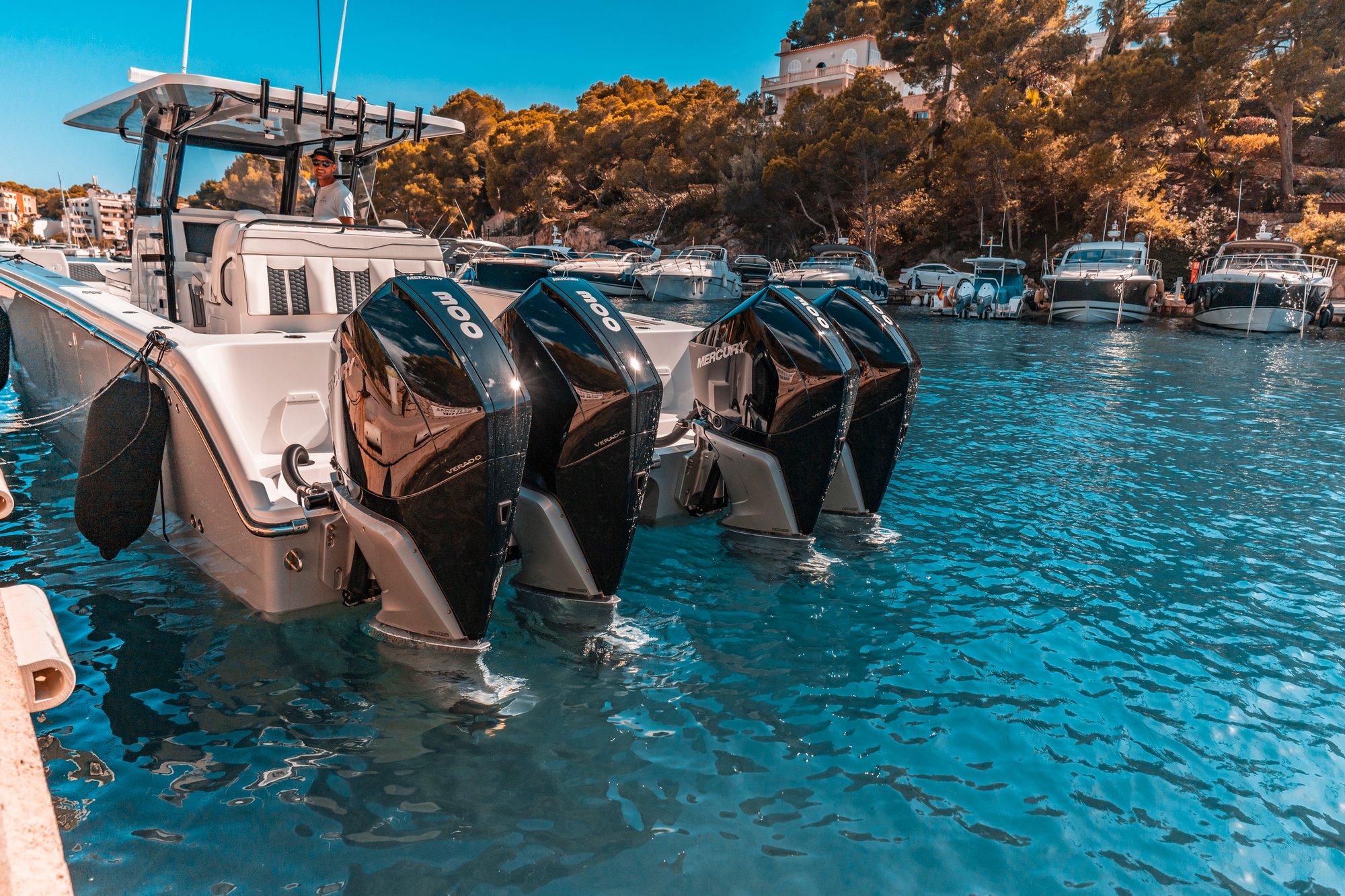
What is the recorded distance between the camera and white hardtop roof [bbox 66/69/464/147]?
5.22 metres

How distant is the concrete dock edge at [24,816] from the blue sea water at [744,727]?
0.85m

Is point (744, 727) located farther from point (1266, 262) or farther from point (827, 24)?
point (827, 24)

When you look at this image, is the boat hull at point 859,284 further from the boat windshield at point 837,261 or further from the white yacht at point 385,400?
the white yacht at point 385,400

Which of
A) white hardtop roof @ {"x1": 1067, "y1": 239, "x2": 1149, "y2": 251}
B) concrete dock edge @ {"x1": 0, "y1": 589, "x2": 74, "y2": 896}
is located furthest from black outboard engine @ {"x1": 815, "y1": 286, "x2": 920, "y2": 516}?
white hardtop roof @ {"x1": 1067, "y1": 239, "x2": 1149, "y2": 251}

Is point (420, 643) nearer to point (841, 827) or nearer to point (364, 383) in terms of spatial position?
point (364, 383)

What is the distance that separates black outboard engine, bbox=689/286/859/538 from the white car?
1087 inches

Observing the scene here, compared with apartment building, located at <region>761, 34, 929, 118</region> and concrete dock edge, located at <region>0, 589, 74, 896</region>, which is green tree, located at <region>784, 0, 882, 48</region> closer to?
apartment building, located at <region>761, 34, 929, 118</region>

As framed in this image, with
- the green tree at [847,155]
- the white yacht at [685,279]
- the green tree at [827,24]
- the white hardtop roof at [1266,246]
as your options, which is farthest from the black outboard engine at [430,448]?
the green tree at [827,24]

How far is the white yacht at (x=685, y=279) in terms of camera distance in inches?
1160

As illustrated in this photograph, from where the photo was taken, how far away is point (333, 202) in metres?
6.06

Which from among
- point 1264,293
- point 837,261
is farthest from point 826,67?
point 1264,293

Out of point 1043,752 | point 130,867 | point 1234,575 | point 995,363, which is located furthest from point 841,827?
point 995,363

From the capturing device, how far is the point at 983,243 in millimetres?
35594

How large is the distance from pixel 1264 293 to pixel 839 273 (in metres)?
11.5
